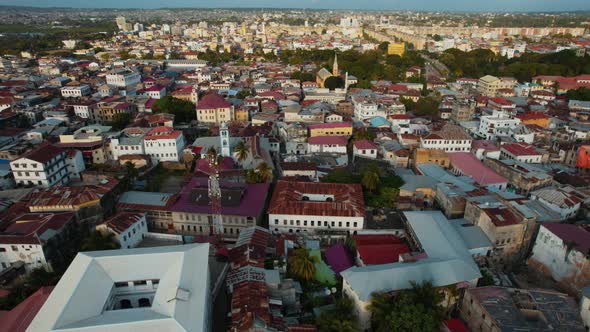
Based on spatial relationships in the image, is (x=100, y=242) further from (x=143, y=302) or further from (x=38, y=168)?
(x=38, y=168)

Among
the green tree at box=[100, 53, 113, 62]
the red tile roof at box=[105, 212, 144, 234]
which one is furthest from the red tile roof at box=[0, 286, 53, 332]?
the green tree at box=[100, 53, 113, 62]

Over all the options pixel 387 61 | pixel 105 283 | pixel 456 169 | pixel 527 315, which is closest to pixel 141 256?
pixel 105 283

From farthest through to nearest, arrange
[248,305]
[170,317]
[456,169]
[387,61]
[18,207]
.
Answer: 1. [387,61]
2. [456,169]
3. [18,207]
4. [248,305]
5. [170,317]

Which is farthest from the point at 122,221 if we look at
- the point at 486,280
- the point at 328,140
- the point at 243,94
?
the point at 243,94

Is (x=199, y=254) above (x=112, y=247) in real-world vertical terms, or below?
above

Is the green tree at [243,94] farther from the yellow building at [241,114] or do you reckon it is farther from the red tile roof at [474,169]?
the red tile roof at [474,169]

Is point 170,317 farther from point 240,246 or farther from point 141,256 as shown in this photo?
point 240,246
